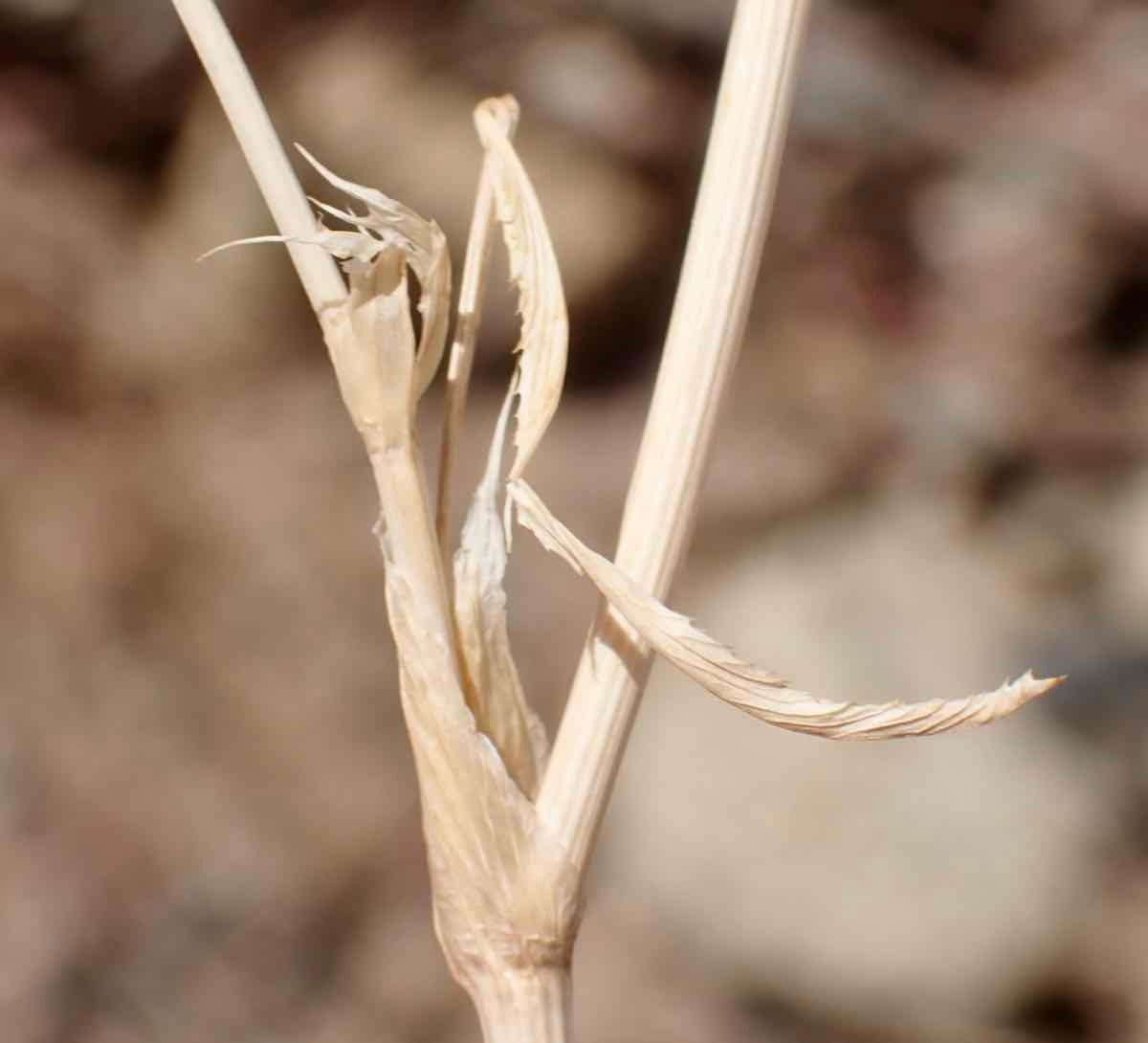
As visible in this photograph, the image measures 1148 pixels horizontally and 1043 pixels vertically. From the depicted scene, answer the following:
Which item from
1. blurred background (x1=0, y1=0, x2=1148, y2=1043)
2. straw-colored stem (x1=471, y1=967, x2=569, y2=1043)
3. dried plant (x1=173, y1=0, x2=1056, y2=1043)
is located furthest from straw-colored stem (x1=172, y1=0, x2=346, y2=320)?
blurred background (x1=0, y1=0, x2=1148, y2=1043)

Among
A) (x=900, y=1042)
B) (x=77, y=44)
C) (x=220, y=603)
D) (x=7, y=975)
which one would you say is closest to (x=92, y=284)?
(x=77, y=44)

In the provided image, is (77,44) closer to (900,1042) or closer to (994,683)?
(994,683)

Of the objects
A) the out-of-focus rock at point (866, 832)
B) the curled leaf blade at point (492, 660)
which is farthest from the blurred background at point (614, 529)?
the curled leaf blade at point (492, 660)

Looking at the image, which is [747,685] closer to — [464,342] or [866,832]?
[464,342]

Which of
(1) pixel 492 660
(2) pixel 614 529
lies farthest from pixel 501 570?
(2) pixel 614 529

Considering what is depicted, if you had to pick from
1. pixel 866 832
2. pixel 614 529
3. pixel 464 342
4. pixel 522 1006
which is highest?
pixel 464 342

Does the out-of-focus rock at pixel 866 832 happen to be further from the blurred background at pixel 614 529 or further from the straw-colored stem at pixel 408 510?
the straw-colored stem at pixel 408 510

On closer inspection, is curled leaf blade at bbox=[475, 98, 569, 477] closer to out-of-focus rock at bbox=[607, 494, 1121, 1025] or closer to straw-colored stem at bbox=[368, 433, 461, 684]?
straw-colored stem at bbox=[368, 433, 461, 684]
